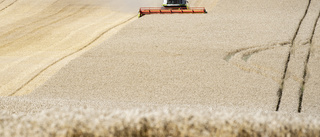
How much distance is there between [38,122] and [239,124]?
7.91 feet

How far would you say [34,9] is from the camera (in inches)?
938

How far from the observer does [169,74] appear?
10.9 meters

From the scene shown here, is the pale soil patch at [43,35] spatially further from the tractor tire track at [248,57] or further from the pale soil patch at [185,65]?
the tractor tire track at [248,57]

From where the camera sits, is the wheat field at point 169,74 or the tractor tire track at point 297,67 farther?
the tractor tire track at point 297,67

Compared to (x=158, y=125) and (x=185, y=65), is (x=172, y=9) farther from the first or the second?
(x=158, y=125)

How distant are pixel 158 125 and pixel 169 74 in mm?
6883

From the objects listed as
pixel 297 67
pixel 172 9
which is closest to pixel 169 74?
pixel 297 67

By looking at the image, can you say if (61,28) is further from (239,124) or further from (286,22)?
(239,124)

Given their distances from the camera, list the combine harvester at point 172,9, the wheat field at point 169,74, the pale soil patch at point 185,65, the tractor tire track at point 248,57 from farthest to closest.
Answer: the combine harvester at point 172,9
the tractor tire track at point 248,57
the pale soil patch at point 185,65
the wheat field at point 169,74

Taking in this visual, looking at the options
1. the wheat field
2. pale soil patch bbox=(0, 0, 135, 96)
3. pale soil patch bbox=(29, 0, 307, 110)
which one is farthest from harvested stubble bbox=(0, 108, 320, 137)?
pale soil patch bbox=(0, 0, 135, 96)

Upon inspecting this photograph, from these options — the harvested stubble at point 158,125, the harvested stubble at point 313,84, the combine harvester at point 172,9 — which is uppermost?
the combine harvester at point 172,9

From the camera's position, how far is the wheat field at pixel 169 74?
4.12 metres

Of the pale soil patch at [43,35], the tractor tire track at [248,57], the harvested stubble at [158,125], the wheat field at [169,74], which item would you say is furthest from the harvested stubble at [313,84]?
the pale soil patch at [43,35]

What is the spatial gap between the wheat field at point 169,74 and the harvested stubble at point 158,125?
0.01 metres
